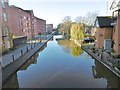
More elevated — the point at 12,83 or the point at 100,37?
the point at 100,37

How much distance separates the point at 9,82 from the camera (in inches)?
538

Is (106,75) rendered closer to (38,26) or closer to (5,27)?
(5,27)

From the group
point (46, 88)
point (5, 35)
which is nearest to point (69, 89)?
point (46, 88)

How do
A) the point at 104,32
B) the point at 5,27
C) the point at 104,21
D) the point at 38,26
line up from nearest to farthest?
the point at 5,27, the point at 104,32, the point at 104,21, the point at 38,26

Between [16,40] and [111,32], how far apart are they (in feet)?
70.0

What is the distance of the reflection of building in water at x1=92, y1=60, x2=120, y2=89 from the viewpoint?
517 inches

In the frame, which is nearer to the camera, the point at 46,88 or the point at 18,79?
the point at 46,88

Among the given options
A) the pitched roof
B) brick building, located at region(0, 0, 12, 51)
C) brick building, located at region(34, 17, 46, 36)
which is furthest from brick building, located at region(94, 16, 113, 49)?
brick building, located at region(34, 17, 46, 36)

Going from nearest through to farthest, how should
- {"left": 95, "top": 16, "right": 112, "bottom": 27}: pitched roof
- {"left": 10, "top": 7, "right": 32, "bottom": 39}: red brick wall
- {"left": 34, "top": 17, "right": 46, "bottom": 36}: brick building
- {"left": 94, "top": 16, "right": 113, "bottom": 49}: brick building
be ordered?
1. {"left": 94, "top": 16, "right": 113, "bottom": 49}: brick building
2. {"left": 95, "top": 16, "right": 112, "bottom": 27}: pitched roof
3. {"left": 10, "top": 7, "right": 32, "bottom": 39}: red brick wall
4. {"left": 34, "top": 17, "right": 46, "bottom": 36}: brick building

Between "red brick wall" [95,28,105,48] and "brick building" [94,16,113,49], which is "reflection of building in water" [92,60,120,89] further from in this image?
"red brick wall" [95,28,105,48]

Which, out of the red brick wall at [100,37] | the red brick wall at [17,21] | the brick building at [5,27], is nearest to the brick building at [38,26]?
the red brick wall at [17,21]

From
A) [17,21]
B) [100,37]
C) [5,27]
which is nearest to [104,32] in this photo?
[100,37]

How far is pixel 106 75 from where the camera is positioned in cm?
1557

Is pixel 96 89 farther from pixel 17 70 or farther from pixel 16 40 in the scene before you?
pixel 16 40
